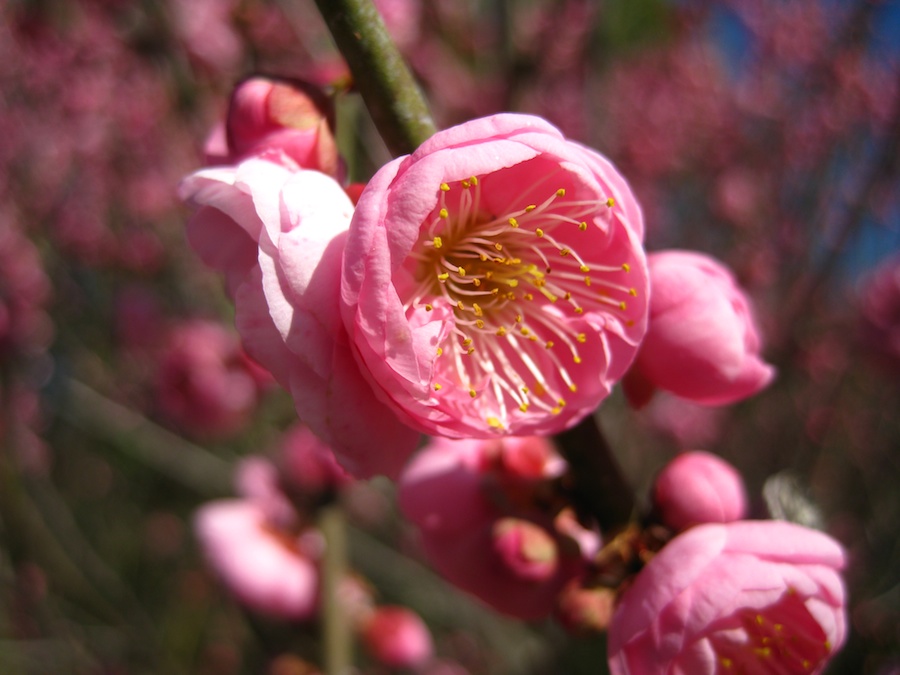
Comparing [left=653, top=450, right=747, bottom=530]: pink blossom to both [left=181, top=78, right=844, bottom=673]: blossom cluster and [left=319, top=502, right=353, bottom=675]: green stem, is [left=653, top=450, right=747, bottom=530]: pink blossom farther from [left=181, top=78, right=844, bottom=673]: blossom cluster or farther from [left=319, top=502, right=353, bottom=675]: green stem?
[left=319, top=502, right=353, bottom=675]: green stem

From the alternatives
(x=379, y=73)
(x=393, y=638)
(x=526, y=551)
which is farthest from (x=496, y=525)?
(x=393, y=638)

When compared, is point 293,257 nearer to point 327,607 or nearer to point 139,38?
point 327,607

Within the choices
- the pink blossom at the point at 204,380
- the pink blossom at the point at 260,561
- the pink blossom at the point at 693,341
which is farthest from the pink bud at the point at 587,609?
the pink blossom at the point at 204,380

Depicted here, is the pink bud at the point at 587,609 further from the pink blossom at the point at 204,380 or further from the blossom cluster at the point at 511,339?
the pink blossom at the point at 204,380

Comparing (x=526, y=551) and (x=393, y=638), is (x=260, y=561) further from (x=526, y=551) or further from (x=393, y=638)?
(x=526, y=551)

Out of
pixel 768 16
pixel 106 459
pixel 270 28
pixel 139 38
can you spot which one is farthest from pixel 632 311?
pixel 106 459

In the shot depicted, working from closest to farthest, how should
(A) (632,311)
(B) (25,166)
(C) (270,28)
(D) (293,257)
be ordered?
(D) (293,257) → (A) (632,311) → (C) (270,28) → (B) (25,166)

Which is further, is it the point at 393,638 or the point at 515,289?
the point at 393,638

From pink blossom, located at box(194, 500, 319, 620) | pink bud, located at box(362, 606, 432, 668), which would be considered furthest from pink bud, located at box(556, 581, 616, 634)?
pink bud, located at box(362, 606, 432, 668)
